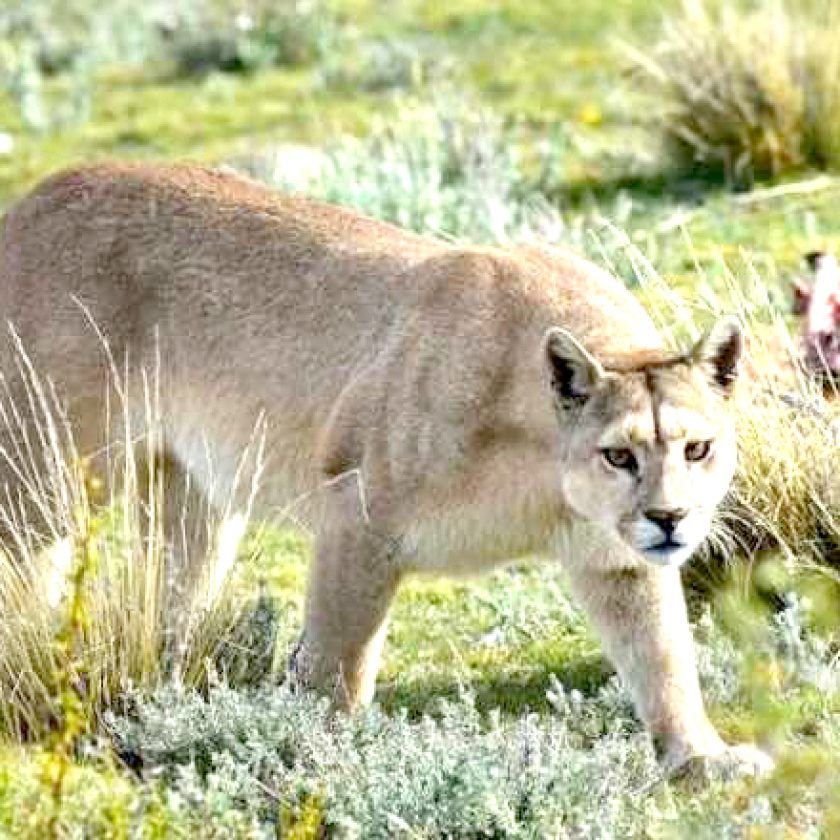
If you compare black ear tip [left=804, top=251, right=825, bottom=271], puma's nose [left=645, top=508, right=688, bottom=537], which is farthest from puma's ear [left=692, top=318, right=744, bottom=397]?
black ear tip [left=804, top=251, right=825, bottom=271]

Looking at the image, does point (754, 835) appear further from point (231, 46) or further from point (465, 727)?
point (231, 46)

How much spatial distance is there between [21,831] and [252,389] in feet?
7.89

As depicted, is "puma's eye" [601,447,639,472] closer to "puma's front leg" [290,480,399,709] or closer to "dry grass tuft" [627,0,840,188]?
"puma's front leg" [290,480,399,709]

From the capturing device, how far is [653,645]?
8.12 metres

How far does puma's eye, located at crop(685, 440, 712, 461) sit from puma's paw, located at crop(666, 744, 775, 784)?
89 centimetres

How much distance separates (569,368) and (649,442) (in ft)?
1.09

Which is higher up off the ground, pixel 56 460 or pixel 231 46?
pixel 56 460

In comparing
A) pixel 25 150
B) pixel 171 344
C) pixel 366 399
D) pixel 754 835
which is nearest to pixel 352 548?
pixel 366 399

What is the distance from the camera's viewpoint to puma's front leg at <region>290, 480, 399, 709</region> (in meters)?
8.08

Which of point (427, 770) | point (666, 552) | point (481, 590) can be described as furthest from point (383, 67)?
point (427, 770)

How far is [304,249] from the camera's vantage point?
8828mm

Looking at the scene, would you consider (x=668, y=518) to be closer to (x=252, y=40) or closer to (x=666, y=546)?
(x=666, y=546)

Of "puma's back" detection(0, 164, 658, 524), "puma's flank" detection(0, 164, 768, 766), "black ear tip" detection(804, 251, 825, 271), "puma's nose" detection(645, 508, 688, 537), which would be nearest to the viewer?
"puma's nose" detection(645, 508, 688, 537)

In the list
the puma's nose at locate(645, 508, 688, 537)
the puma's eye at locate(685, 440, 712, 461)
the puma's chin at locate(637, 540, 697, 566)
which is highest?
the puma's eye at locate(685, 440, 712, 461)
